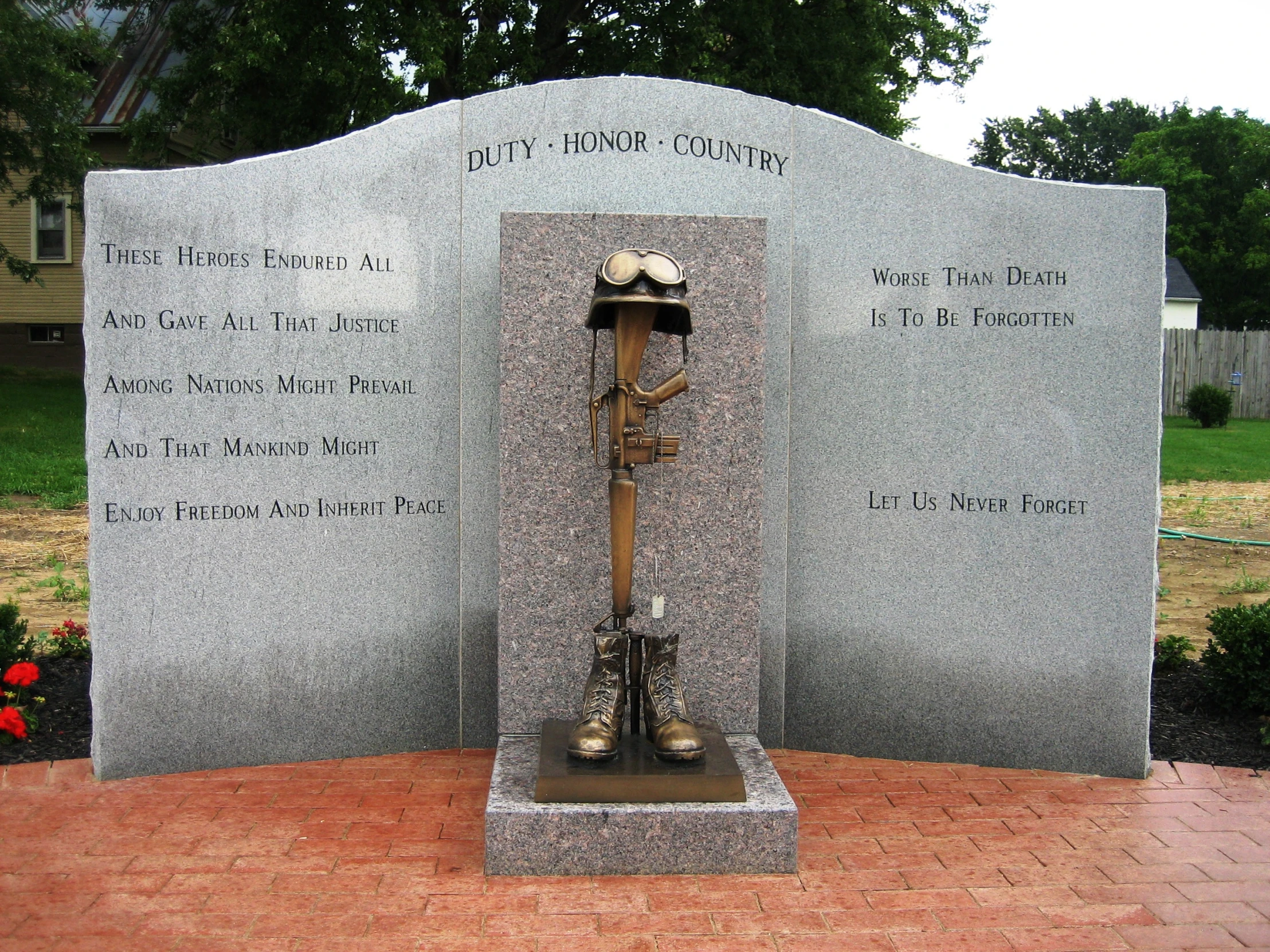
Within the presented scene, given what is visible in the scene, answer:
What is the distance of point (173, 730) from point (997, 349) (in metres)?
3.89

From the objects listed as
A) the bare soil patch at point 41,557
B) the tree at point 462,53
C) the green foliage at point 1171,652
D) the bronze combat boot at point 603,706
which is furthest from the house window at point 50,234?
the green foliage at point 1171,652

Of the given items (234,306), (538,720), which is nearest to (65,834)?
(538,720)

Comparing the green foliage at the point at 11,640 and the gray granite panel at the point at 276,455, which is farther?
the green foliage at the point at 11,640

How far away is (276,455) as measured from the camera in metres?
4.64

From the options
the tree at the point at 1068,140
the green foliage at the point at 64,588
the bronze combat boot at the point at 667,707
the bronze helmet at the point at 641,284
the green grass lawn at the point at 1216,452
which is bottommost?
the green foliage at the point at 64,588

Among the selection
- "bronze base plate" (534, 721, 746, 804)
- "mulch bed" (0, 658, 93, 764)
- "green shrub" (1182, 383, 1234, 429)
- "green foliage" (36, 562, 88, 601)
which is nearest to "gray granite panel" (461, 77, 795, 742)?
"bronze base plate" (534, 721, 746, 804)

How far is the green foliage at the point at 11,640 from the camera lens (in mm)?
5184

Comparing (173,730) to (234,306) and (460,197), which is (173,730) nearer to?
(234,306)

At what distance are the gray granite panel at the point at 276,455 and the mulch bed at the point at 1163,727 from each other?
469mm

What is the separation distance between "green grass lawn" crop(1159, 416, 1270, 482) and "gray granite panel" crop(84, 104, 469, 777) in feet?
36.1

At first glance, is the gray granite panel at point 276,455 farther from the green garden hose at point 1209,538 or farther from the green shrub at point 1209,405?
the green shrub at point 1209,405

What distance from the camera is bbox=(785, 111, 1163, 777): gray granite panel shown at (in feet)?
15.3

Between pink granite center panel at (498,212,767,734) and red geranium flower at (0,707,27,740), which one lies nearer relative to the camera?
pink granite center panel at (498,212,767,734)

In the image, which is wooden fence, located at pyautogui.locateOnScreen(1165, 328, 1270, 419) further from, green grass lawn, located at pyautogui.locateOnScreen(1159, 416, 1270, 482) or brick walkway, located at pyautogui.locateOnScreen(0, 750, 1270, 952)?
brick walkway, located at pyautogui.locateOnScreen(0, 750, 1270, 952)
